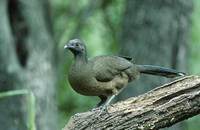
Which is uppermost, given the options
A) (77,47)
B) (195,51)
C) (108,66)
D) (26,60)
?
(77,47)

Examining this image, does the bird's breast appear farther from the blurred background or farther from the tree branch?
Result: the blurred background

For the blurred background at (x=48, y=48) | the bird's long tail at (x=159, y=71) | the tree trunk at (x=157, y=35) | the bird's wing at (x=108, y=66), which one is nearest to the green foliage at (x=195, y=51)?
the blurred background at (x=48, y=48)

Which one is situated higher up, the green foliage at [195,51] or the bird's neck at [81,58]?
the bird's neck at [81,58]

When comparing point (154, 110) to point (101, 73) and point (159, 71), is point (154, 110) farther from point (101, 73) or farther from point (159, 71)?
point (159, 71)

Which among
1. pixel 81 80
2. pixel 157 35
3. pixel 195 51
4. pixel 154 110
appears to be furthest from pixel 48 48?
pixel 195 51

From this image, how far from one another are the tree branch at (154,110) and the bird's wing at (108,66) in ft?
Answer: 1.81

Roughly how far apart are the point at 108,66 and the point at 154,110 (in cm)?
108

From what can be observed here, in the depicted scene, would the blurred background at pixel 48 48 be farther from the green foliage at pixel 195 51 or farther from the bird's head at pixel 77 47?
the green foliage at pixel 195 51

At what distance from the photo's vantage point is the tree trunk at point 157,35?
30.7 feet

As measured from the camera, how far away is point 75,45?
21.3 ft

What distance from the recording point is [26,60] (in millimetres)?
10148

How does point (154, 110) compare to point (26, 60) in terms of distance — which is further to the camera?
point (26, 60)

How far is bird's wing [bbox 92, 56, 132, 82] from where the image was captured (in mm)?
6523

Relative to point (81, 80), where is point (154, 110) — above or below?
below
